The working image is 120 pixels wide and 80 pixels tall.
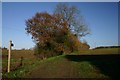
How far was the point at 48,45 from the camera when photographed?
130ft

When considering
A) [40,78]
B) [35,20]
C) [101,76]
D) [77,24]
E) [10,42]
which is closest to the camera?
[101,76]

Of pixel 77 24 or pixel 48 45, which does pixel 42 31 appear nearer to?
pixel 48 45

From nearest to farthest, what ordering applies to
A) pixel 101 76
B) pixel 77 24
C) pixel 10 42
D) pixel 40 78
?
pixel 101 76, pixel 40 78, pixel 10 42, pixel 77 24

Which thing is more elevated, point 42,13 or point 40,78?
point 42,13

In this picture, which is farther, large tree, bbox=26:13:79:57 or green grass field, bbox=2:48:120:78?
large tree, bbox=26:13:79:57

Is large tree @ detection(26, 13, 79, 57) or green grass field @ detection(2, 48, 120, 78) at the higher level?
large tree @ detection(26, 13, 79, 57)

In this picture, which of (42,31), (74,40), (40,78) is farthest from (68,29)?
(40,78)

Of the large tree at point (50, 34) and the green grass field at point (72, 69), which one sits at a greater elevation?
the large tree at point (50, 34)

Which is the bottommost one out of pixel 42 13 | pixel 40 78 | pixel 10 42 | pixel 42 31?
pixel 40 78

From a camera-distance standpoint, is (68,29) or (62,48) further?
(68,29)

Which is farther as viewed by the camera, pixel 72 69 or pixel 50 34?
pixel 50 34

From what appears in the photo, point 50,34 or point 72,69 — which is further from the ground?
point 50,34

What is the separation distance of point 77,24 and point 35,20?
351 inches

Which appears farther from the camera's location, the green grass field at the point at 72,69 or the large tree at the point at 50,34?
the large tree at the point at 50,34
